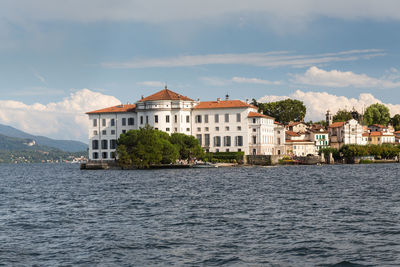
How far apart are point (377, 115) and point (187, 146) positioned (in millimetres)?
100300

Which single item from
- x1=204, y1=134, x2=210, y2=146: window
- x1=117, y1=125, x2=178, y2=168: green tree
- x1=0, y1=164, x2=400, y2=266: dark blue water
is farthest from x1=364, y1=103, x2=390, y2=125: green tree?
x1=0, y1=164, x2=400, y2=266: dark blue water

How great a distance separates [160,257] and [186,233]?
14.6 feet

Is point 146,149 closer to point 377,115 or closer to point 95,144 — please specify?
point 95,144

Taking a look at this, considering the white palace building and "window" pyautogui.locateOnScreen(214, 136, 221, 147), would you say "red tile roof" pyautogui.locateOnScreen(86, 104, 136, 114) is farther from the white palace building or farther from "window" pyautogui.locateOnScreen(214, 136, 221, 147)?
"window" pyautogui.locateOnScreen(214, 136, 221, 147)

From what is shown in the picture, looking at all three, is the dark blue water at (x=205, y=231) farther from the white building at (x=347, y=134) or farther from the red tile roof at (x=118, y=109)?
the white building at (x=347, y=134)

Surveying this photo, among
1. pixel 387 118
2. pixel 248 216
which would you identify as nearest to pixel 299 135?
pixel 387 118

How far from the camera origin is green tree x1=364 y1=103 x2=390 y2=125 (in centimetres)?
17800

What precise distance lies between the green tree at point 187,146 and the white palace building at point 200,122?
40.6 feet

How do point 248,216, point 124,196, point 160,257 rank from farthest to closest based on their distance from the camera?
1. point 124,196
2. point 248,216
3. point 160,257

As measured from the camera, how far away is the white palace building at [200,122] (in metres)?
109

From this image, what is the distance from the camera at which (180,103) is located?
361ft

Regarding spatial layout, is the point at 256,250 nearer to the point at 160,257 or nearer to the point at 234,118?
the point at 160,257

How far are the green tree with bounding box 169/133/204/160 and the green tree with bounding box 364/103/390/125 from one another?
94994 millimetres

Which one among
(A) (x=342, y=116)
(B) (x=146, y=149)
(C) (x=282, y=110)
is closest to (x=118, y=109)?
(B) (x=146, y=149)
